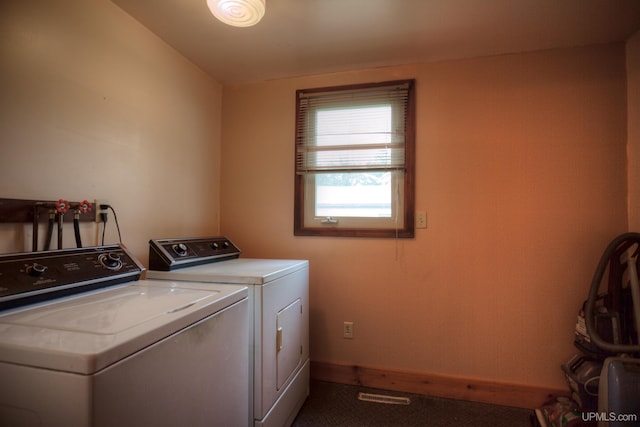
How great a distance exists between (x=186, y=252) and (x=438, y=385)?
5.95 ft

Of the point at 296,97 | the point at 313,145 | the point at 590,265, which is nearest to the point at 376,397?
the point at 590,265

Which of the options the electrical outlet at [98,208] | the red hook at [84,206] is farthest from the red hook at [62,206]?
the electrical outlet at [98,208]

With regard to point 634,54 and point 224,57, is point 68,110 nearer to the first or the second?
point 224,57

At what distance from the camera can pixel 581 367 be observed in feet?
5.19

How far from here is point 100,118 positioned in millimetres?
1412

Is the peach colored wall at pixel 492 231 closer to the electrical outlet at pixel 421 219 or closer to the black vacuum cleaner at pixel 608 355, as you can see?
the electrical outlet at pixel 421 219

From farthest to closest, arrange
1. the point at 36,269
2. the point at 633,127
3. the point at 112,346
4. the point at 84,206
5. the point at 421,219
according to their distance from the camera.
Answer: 1. the point at 421,219
2. the point at 633,127
3. the point at 84,206
4. the point at 36,269
5. the point at 112,346

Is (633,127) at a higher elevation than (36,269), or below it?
higher

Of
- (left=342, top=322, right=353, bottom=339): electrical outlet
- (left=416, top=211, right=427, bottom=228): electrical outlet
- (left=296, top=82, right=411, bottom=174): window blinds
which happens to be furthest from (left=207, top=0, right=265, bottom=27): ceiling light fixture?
(left=342, top=322, right=353, bottom=339): electrical outlet

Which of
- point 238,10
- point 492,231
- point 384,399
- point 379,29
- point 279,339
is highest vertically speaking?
point 379,29

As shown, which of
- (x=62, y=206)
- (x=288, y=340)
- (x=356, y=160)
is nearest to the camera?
(x=62, y=206)

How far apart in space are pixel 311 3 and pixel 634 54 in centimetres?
189

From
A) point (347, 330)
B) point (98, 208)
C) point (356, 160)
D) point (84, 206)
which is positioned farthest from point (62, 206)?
point (347, 330)

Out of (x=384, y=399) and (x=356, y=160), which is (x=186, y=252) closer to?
(x=356, y=160)
